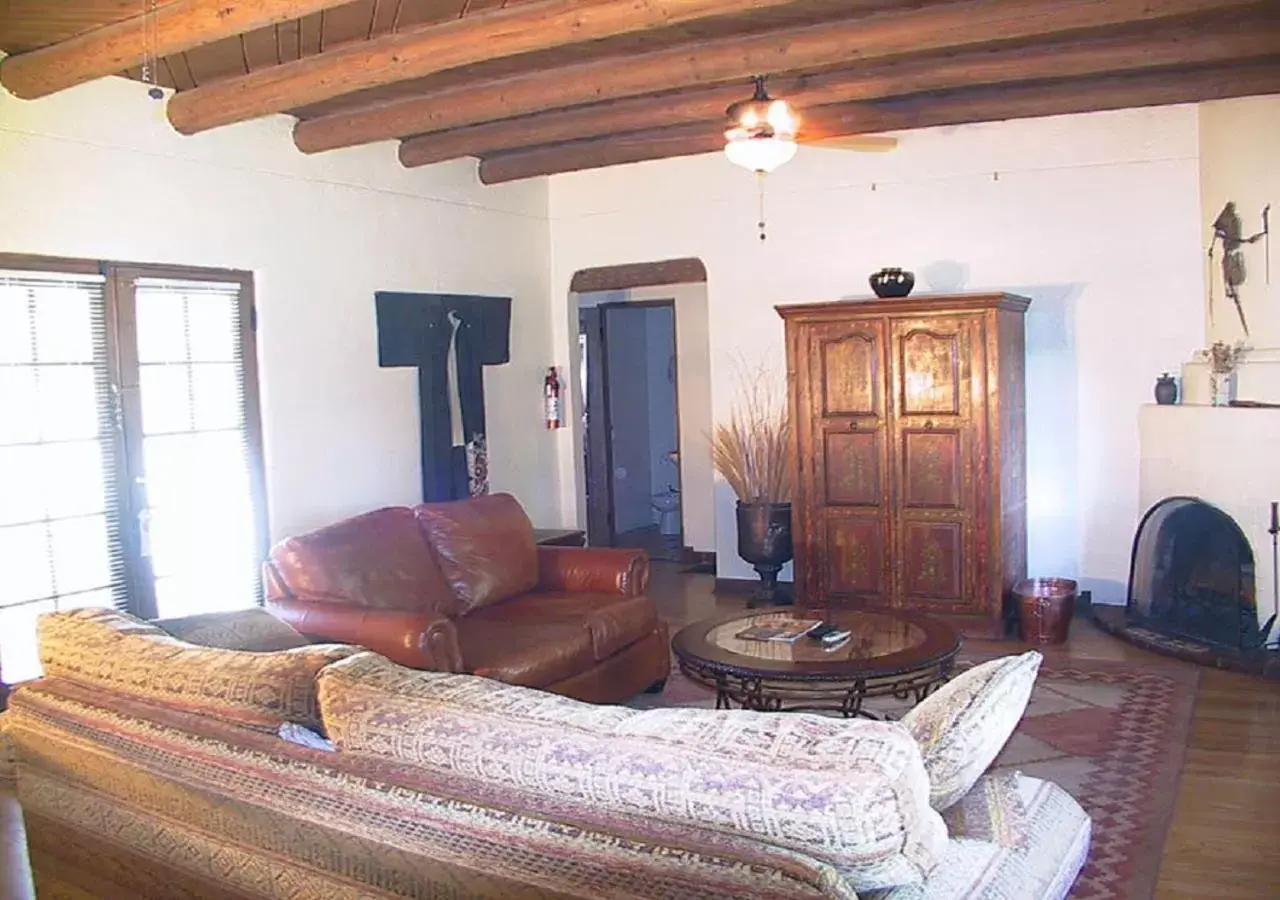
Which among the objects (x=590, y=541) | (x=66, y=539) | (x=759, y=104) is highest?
(x=759, y=104)

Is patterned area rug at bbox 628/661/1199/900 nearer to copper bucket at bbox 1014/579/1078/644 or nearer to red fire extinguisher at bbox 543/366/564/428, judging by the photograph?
copper bucket at bbox 1014/579/1078/644

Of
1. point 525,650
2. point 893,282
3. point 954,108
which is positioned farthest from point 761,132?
point 525,650

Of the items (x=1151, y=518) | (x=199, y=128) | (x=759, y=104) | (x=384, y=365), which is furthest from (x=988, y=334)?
(x=199, y=128)

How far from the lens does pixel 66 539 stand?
15.0 feet

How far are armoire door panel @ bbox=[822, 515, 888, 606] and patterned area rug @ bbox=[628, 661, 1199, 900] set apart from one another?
1.09 m

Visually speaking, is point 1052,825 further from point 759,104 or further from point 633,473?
point 633,473

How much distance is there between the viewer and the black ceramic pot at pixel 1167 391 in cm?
575

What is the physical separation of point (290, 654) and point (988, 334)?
171 inches

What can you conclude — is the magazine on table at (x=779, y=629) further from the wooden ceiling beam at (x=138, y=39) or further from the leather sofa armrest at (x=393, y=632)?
the wooden ceiling beam at (x=138, y=39)

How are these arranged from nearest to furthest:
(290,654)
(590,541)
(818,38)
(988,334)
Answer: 1. (290,654)
2. (818,38)
3. (988,334)
4. (590,541)

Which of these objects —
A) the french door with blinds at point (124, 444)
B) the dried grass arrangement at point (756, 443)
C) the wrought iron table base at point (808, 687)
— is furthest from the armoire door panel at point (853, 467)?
the french door with blinds at point (124, 444)

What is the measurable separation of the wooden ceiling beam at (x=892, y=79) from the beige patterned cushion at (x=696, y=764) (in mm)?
3930

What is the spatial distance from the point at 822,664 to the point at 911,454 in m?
2.53

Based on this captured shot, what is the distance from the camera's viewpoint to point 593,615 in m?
4.44
